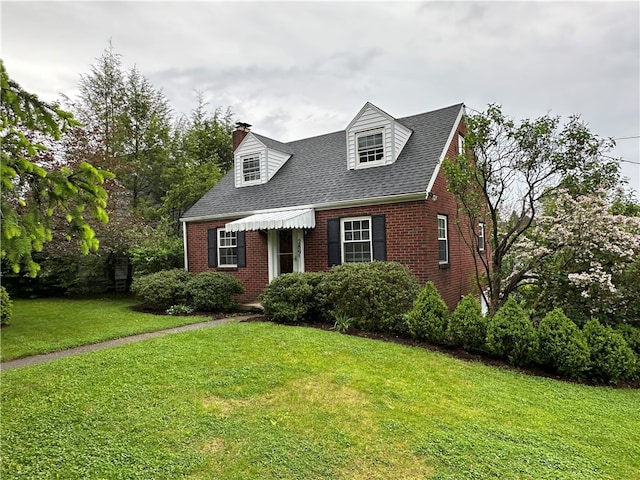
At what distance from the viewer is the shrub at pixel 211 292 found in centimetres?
1188

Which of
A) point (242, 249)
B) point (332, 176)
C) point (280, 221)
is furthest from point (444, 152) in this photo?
point (242, 249)

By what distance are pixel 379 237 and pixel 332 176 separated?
360 centimetres

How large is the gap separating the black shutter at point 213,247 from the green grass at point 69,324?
3.36 m

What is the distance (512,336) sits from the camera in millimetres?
7020

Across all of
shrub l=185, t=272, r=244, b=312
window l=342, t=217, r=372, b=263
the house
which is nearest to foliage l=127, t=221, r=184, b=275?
the house

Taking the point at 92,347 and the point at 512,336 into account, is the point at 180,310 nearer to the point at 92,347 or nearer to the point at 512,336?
the point at 92,347

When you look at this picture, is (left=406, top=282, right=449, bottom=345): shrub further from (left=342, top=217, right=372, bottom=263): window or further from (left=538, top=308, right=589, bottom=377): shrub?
(left=342, top=217, right=372, bottom=263): window

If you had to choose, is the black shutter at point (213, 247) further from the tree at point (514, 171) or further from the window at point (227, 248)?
the tree at point (514, 171)

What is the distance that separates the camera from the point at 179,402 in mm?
4723

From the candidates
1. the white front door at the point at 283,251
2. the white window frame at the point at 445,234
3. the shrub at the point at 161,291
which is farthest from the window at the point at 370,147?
the shrub at the point at 161,291

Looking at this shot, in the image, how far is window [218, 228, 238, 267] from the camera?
49.5 feet

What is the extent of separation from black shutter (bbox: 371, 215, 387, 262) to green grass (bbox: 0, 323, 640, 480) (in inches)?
201

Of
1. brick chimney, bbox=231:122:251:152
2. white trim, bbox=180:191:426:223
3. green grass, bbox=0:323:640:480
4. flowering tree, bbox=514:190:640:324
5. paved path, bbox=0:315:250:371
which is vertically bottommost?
green grass, bbox=0:323:640:480

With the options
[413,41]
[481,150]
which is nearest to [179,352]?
[481,150]
